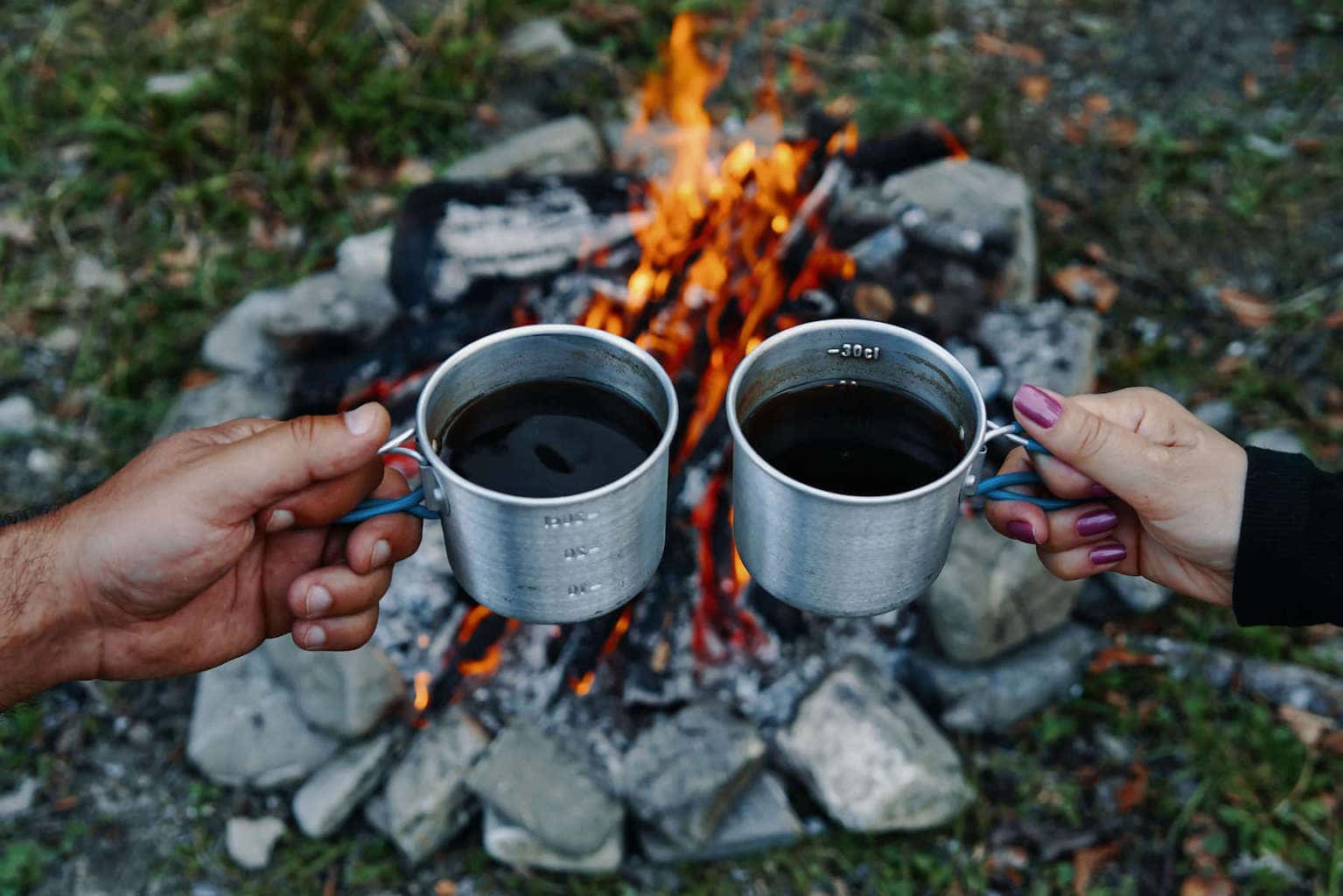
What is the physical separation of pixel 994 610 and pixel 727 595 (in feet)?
2.50

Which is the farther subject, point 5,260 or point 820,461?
point 5,260

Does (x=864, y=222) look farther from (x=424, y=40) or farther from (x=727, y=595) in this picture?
(x=424, y=40)

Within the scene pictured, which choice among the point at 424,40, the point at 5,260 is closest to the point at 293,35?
the point at 424,40

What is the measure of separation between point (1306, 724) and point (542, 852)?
2.20 metres

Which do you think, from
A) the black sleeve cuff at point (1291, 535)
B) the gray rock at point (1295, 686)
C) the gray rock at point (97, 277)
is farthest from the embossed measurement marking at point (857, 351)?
the gray rock at point (97, 277)

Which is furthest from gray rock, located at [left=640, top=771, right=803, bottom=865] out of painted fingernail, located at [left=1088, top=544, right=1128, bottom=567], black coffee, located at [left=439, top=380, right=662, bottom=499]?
black coffee, located at [left=439, top=380, right=662, bottom=499]

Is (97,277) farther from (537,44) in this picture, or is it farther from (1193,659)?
(1193,659)

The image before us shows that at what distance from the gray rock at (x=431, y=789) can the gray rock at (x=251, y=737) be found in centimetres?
26

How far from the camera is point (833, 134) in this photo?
154 inches

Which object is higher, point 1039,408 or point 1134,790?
point 1039,408

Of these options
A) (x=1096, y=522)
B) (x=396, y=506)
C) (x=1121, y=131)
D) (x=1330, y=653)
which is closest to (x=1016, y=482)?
(x=1096, y=522)

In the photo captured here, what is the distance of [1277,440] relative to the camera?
12.3 ft

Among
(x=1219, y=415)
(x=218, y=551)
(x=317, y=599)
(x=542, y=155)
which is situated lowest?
(x=1219, y=415)

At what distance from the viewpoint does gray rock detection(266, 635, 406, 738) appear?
3.07 m
